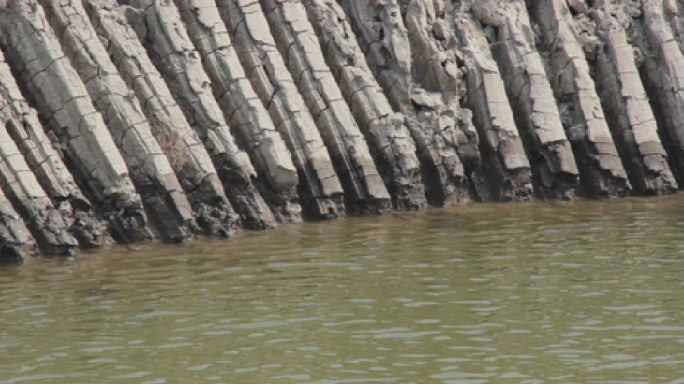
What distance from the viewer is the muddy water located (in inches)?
420

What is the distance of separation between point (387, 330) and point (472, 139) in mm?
7654

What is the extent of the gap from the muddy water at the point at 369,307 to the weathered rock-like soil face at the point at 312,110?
0.71m

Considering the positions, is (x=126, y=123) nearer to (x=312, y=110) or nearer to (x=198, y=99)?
(x=198, y=99)

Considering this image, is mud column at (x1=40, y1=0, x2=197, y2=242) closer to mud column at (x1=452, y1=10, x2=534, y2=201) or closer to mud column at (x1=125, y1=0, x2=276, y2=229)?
mud column at (x1=125, y1=0, x2=276, y2=229)

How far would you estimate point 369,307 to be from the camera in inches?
501

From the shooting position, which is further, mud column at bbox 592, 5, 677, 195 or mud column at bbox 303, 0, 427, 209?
mud column at bbox 592, 5, 677, 195

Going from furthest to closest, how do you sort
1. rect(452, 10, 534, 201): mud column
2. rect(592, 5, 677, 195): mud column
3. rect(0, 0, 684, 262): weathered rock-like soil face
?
rect(592, 5, 677, 195): mud column
rect(452, 10, 534, 201): mud column
rect(0, 0, 684, 262): weathered rock-like soil face

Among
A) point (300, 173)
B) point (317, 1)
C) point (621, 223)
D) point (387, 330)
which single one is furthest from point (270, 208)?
point (387, 330)

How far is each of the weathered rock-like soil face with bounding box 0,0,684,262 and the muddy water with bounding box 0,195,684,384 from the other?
71 cm

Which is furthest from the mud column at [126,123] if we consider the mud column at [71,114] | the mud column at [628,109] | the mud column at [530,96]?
the mud column at [628,109]

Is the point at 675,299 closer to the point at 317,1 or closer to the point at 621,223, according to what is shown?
the point at 621,223

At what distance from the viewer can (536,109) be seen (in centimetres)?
1958

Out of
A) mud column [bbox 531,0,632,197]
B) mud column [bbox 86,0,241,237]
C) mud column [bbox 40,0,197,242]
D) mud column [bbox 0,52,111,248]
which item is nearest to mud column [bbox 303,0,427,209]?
mud column [bbox 86,0,241,237]

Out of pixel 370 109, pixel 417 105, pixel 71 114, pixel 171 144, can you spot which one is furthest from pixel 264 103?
pixel 71 114
